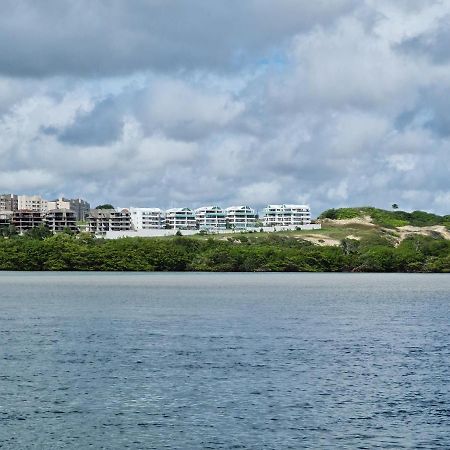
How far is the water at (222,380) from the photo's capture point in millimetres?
49906

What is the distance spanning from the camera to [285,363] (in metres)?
74.0

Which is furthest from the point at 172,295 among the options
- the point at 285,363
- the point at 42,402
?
the point at 42,402

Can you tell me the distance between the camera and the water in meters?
49.9

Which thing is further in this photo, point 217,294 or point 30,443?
point 217,294

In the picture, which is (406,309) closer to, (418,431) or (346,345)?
(346,345)

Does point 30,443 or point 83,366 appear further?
point 83,366

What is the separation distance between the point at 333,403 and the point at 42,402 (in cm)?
1860

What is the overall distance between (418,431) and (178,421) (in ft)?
45.1

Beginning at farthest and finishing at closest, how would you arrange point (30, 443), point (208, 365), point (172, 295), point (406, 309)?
point (172, 295) < point (406, 309) < point (208, 365) < point (30, 443)

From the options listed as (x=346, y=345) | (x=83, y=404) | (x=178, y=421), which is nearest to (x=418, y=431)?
(x=178, y=421)

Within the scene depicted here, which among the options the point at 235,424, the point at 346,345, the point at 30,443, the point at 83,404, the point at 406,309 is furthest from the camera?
the point at 406,309

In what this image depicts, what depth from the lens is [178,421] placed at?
5284 cm

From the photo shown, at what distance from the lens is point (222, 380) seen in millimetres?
65312

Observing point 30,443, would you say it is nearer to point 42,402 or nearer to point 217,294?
point 42,402
